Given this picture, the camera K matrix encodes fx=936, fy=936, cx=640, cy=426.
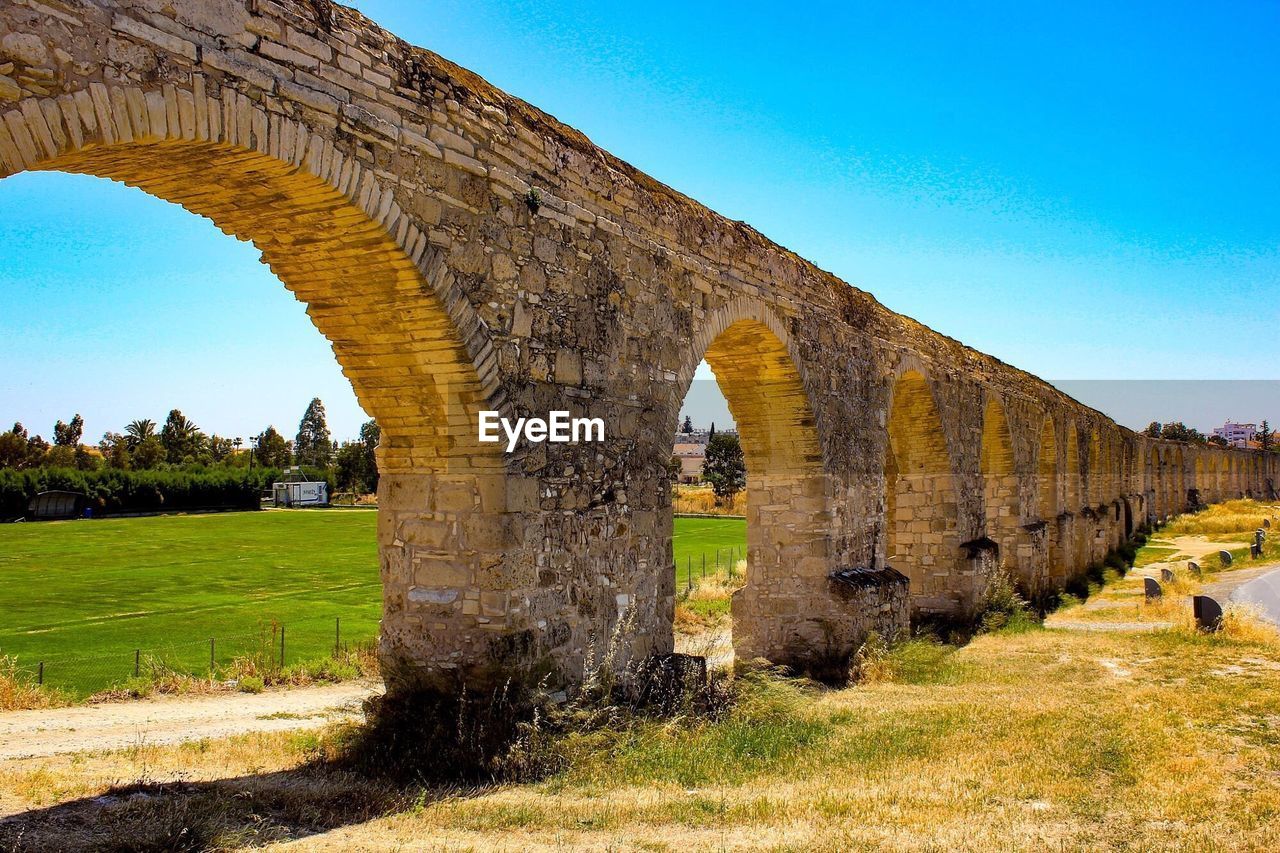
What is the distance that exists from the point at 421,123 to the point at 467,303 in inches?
44.6

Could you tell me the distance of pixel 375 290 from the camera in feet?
18.6

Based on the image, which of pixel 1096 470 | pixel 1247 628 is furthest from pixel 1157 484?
pixel 1247 628

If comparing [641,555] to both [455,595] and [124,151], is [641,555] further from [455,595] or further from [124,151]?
[124,151]

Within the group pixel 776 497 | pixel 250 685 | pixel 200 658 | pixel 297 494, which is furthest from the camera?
pixel 297 494

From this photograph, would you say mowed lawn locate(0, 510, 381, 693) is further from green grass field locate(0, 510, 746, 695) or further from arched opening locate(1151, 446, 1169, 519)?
arched opening locate(1151, 446, 1169, 519)

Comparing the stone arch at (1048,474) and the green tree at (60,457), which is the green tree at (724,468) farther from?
the green tree at (60,457)

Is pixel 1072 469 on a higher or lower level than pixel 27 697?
higher

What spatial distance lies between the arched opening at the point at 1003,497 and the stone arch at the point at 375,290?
13.9 metres

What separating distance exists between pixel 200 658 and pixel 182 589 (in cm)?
1177

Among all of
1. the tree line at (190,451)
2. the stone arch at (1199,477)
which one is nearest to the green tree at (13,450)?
the tree line at (190,451)

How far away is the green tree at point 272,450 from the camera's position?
79688mm

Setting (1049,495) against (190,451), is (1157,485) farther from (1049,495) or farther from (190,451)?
(190,451)

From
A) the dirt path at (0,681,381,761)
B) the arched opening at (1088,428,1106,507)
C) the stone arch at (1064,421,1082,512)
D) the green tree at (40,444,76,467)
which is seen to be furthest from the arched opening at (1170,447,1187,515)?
the green tree at (40,444,76,467)

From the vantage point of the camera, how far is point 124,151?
449 centimetres
